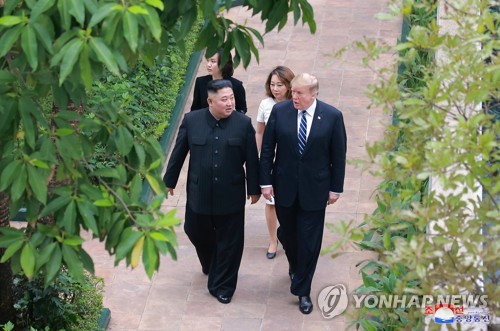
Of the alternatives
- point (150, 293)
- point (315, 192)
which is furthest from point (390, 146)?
point (150, 293)

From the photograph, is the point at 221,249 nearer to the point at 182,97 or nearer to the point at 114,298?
the point at 114,298

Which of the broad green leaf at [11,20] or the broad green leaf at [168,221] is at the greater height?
the broad green leaf at [11,20]

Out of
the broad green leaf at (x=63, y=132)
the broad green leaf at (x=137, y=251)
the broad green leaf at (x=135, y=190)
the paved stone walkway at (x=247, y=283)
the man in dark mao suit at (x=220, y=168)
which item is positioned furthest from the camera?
the paved stone walkway at (x=247, y=283)

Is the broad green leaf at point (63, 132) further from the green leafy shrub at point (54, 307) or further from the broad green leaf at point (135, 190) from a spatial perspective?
the green leafy shrub at point (54, 307)

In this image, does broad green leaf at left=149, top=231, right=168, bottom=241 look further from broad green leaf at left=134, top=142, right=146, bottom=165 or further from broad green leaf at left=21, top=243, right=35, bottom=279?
broad green leaf at left=134, top=142, right=146, bottom=165

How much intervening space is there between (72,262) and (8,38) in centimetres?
119

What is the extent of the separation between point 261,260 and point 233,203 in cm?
111

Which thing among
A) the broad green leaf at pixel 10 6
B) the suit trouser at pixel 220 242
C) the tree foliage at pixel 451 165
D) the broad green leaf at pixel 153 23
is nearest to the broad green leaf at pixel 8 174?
the broad green leaf at pixel 10 6

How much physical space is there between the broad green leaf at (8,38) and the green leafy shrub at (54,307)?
133 inches

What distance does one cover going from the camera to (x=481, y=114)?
5125 millimetres

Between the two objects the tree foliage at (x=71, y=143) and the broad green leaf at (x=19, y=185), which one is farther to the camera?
the broad green leaf at (x=19, y=185)

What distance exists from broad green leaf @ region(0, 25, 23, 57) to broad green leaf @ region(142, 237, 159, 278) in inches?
45.4

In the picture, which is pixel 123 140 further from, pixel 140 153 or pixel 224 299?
pixel 224 299

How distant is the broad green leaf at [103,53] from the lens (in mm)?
5016
